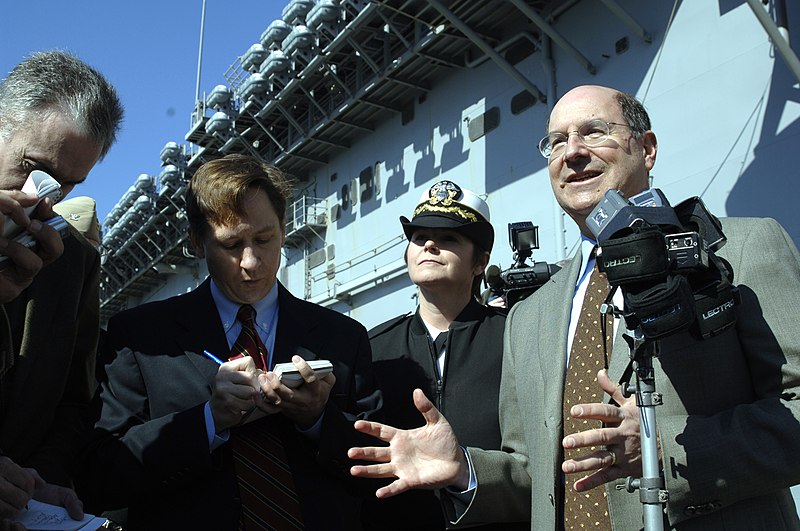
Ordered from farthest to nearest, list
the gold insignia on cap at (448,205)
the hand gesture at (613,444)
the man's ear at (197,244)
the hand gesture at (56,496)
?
1. the gold insignia on cap at (448,205)
2. the man's ear at (197,244)
3. the hand gesture at (56,496)
4. the hand gesture at (613,444)

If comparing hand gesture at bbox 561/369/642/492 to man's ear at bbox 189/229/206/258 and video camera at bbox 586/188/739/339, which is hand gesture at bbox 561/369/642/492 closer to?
video camera at bbox 586/188/739/339

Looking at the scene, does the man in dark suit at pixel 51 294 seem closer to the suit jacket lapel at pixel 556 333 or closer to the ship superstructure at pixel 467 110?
the suit jacket lapel at pixel 556 333

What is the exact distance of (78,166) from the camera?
2.44 m

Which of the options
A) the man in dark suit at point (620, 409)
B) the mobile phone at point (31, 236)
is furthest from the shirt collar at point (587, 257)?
the mobile phone at point (31, 236)

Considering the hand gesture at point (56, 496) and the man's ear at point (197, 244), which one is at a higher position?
the man's ear at point (197, 244)

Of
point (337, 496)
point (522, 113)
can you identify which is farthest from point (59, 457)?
point (522, 113)

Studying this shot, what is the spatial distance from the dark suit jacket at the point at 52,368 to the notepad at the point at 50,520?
0.33m

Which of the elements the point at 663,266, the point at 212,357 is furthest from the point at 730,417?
the point at 212,357

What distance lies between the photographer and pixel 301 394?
2180mm

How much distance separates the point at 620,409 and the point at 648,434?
0.54ft

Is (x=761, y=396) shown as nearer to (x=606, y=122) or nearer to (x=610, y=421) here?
(x=610, y=421)

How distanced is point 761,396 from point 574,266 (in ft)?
2.69

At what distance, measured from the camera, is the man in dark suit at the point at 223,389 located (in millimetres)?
2186

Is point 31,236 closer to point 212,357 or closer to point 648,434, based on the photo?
point 212,357
